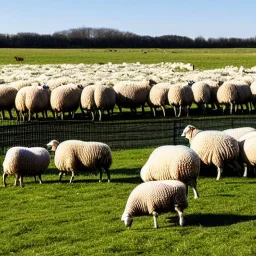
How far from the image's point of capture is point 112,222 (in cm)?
1134

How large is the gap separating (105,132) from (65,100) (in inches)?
345

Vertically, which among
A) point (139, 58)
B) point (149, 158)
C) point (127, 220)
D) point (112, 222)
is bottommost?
point (139, 58)

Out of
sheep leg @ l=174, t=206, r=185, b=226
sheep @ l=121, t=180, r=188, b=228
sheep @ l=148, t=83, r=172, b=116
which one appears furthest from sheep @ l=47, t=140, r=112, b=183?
sheep @ l=148, t=83, r=172, b=116

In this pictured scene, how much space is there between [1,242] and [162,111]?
22.7 meters

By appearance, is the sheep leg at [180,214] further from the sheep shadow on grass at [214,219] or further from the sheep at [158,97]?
the sheep at [158,97]

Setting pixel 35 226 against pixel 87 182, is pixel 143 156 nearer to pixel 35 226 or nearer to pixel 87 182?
pixel 87 182

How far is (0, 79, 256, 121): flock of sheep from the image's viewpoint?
2975cm

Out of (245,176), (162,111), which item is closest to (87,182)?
(245,176)

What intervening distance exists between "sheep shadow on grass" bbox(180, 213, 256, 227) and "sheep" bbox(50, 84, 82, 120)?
18748 millimetres

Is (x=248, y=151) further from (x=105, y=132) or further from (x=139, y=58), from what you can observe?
(x=139, y=58)

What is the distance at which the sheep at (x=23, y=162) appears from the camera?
14.9 metres

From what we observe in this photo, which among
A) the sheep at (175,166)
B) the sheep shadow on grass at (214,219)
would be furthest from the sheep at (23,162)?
the sheep shadow on grass at (214,219)

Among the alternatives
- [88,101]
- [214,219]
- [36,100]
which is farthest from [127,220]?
[88,101]

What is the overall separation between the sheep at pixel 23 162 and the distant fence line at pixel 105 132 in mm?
4443
